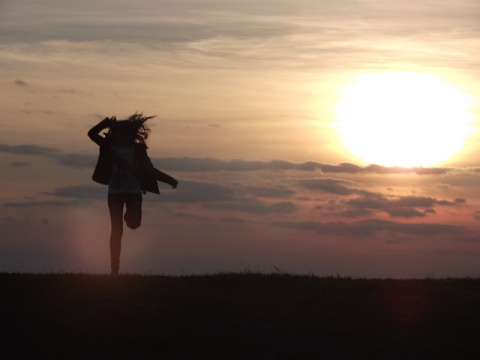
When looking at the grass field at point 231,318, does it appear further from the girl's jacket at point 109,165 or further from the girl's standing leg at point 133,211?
the girl's jacket at point 109,165

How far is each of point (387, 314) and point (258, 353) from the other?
309 cm

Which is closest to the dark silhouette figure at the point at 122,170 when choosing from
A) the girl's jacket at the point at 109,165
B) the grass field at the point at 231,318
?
the girl's jacket at the point at 109,165

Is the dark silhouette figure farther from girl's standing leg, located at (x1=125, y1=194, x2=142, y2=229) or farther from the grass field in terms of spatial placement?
the grass field

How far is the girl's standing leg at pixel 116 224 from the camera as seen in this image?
18.1m

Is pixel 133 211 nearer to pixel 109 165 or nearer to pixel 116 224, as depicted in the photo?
pixel 116 224

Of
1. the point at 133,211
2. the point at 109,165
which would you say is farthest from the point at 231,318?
the point at 109,165

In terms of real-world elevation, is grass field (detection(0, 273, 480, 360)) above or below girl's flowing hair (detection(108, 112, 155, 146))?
below

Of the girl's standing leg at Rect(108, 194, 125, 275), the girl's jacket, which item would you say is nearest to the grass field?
the girl's standing leg at Rect(108, 194, 125, 275)

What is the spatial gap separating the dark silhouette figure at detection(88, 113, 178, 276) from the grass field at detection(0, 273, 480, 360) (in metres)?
1.13

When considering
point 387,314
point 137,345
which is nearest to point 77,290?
point 137,345

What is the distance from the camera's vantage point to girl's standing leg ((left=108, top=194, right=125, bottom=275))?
59.4ft

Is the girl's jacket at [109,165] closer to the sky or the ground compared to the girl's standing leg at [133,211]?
closer to the sky

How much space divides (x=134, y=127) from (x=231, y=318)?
483 centimetres

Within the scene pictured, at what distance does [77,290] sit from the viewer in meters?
16.9
